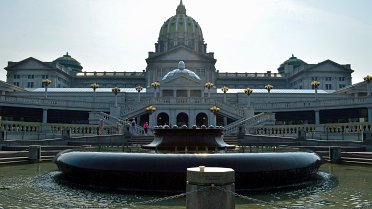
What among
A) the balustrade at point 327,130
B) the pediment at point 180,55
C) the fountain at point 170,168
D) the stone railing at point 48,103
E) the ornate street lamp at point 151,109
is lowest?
the fountain at point 170,168

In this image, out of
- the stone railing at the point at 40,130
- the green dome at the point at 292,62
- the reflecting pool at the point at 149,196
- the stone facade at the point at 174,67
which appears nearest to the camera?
the reflecting pool at the point at 149,196

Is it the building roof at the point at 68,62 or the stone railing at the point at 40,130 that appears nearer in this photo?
the stone railing at the point at 40,130

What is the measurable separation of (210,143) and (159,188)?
559 cm

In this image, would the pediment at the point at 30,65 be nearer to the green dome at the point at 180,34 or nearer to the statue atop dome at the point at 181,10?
the green dome at the point at 180,34

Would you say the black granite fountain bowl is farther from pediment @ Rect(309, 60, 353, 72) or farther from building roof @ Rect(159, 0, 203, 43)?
building roof @ Rect(159, 0, 203, 43)

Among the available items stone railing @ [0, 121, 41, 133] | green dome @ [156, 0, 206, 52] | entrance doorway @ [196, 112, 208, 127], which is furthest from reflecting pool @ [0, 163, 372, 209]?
green dome @ [156, 0, 206, 52]

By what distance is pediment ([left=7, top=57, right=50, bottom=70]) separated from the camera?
404ft

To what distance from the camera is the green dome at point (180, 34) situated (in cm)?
15225

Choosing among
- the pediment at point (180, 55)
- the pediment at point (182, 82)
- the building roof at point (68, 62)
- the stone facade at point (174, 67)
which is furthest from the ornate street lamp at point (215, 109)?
the building roof at point (68, 62)

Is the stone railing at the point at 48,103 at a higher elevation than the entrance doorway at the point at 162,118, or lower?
higher

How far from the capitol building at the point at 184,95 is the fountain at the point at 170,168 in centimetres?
3361

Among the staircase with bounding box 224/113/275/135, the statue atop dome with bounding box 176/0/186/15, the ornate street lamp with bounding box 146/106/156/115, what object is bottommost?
the staircase with bounding box 224/113/275/135

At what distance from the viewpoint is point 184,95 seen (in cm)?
8569

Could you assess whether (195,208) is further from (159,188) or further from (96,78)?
(96,78)
